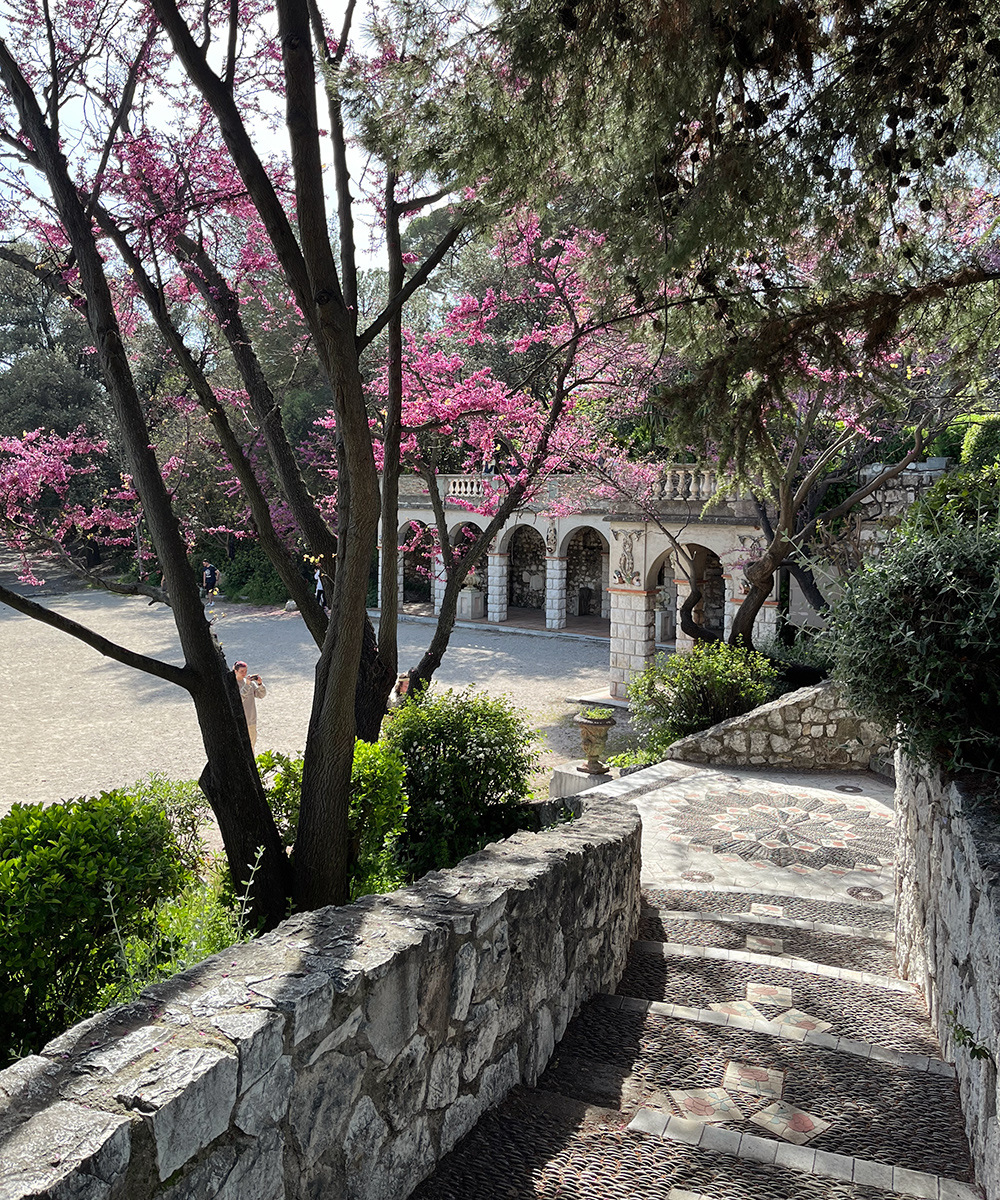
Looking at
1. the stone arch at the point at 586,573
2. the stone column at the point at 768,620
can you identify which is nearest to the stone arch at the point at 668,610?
the stone arch at the point at 586,573

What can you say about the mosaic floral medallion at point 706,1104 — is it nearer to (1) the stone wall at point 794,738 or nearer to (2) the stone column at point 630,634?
(1) the stone wall at point 794,738

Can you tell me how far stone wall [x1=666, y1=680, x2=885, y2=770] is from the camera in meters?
8.99

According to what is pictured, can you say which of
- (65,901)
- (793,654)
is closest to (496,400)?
(65,901)

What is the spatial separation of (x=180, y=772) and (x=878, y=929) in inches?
331

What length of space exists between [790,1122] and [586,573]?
24.8 m

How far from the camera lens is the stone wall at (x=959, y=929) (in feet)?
8.17

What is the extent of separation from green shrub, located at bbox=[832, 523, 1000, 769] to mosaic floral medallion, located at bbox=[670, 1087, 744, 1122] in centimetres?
137

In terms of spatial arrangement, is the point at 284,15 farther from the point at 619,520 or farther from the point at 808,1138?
the point at 619,520

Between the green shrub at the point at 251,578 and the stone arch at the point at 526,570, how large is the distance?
7.26 meters

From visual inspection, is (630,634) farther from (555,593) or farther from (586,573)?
(586,573)

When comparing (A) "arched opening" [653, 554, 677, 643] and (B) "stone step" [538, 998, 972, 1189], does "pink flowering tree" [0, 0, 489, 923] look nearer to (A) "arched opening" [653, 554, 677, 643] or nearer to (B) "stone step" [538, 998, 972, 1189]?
(B) "stone step" [538, 998, 972, 1189]

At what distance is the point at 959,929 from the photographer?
3061mm

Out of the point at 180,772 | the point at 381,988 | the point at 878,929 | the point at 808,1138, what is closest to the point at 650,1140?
the point at 808,1138

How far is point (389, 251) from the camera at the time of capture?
226 inches
